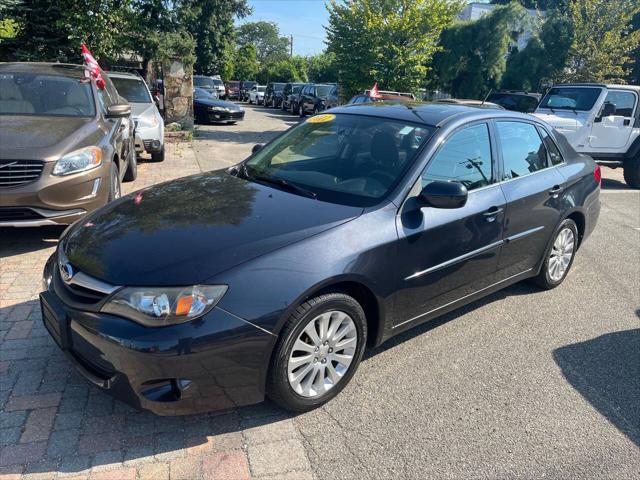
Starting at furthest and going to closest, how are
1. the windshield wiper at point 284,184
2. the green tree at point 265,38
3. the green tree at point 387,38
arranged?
the green tree at point 265,38 → the green tree at point 387,38 → the windshield wiper at point 284,184

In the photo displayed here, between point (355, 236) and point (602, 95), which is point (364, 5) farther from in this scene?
point (355, 236)

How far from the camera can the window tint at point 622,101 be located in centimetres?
1068

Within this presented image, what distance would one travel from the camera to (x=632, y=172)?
10844 millimetres

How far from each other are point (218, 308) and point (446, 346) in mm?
1985

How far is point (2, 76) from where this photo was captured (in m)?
5.92

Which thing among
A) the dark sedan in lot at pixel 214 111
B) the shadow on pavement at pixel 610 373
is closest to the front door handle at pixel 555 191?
the shadow on pavement at pixel 610 373

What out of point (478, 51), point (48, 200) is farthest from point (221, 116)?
point (48, 200)

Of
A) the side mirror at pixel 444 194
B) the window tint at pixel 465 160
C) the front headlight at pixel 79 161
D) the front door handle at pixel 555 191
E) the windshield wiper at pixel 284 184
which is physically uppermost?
the window tint at pixel 465 160

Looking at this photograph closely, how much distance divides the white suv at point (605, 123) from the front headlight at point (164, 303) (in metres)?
9.77

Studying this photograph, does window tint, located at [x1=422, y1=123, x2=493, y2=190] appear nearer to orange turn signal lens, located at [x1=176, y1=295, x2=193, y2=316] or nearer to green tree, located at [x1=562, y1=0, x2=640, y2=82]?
orange turn signal lens, located at [x1=176, y1=295, x2=193, y2=316]

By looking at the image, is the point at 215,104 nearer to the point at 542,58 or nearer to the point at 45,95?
the point at 45,95

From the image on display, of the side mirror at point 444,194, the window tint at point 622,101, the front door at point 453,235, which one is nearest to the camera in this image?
the side mirror at point 444,194

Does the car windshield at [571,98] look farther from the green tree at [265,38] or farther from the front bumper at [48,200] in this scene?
the green tree at [265,38]

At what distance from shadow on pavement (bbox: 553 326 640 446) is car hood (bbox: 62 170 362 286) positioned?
1953mm
